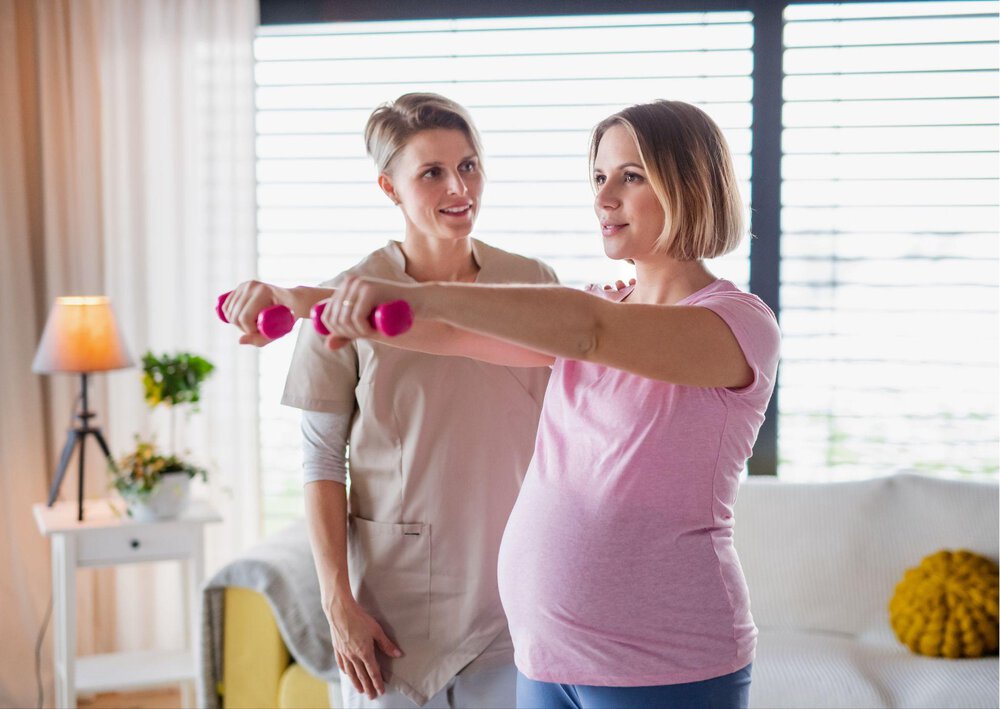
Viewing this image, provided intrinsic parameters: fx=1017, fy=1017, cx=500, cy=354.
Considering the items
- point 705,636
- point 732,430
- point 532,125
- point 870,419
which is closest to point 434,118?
point 732,430

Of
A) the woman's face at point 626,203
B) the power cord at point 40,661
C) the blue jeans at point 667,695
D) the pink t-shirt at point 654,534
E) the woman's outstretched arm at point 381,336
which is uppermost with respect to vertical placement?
the woman's face at point 626,203

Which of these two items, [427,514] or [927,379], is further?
[927,379]

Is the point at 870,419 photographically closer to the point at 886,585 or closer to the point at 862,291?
the point at 862,291

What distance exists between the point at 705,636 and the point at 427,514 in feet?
1.80

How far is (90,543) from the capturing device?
107 inches

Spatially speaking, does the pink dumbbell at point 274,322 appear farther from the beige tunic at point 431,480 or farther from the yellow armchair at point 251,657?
the yellow armchair at point 251,657

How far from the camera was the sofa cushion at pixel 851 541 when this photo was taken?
2.69 metres

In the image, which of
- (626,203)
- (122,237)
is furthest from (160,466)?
(626,203)

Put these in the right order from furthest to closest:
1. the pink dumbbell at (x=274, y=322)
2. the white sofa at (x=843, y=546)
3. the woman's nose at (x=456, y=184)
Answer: the white sofa at (x=843, y=546) → the woman's nose at (x=456, y=184) → the pink dumbbell at (x=274, y=322)

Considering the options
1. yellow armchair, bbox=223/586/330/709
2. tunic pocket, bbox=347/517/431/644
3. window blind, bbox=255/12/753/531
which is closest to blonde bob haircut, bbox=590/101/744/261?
tunic pocket, bbox=347/517/431/644

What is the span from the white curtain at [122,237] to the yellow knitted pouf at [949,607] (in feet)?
6.43

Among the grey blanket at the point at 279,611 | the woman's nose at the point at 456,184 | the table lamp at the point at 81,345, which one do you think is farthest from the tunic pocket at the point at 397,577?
the table lamp at the point at 81,345

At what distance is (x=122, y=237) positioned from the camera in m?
3.21

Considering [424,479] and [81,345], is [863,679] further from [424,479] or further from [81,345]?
[81,345]
